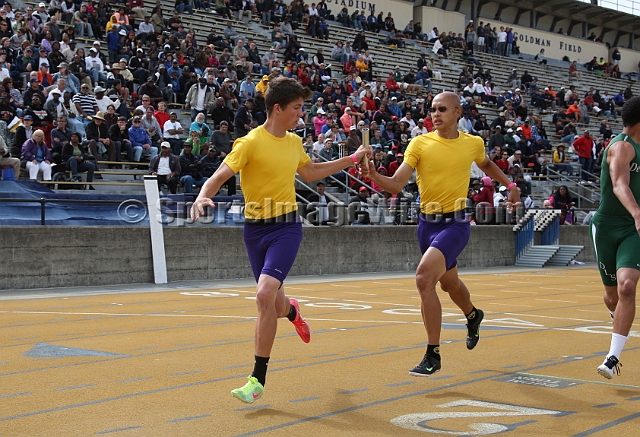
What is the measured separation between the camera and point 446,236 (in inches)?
285

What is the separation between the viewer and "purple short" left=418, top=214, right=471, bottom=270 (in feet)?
23.6

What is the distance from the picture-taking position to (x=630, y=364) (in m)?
7.55

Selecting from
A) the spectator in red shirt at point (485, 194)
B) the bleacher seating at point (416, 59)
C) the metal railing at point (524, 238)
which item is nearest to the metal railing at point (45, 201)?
the bleacher seating at point (416, 59)

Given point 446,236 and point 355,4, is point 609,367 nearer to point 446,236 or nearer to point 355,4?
point 446,236

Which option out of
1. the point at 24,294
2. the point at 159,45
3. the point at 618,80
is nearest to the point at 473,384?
the point at 24,294

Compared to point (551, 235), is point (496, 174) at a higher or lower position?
higher

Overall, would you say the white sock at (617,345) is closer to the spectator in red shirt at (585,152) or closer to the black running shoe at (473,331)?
the black running shoe at (473,331)

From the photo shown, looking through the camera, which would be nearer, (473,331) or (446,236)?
(446,236)

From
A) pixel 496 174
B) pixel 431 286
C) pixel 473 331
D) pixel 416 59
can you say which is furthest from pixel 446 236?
pixel 416 59

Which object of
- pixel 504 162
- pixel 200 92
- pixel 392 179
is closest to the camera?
pixel 392 179

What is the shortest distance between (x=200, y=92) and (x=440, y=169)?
16.0m

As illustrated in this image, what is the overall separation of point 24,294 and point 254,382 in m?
9.68

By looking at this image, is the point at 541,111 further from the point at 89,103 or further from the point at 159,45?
the point at 89,103

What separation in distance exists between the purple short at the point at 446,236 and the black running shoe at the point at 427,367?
2.86ft
